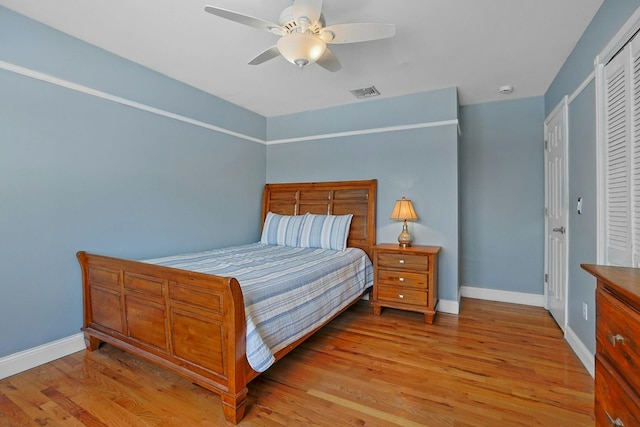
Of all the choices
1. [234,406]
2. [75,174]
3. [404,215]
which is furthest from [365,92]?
[234,406]

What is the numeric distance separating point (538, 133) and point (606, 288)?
3.13m

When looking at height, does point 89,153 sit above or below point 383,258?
above

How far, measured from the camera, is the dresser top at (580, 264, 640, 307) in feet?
2.77

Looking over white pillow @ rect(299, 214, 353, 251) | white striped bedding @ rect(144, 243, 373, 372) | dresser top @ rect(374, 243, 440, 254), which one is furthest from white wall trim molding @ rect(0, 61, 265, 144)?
dresser top @ rect(374, 243, 440, 254)

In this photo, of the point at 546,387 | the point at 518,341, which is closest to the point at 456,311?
the point at 518,341

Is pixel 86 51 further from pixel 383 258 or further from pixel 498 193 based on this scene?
pixel 498 193

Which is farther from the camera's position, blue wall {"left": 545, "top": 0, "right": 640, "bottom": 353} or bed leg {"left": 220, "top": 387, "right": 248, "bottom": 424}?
blue wall {"left": 545, "top": 0, "right": 640, "bottom": 353}

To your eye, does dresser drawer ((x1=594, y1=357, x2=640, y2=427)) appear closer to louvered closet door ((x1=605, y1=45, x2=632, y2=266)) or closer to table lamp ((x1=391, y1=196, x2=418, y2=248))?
louvered closet door ((x1=605, y1=45, x2=632, y2=266))

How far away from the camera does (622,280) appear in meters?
0.97

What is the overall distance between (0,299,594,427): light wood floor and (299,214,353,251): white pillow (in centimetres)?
112

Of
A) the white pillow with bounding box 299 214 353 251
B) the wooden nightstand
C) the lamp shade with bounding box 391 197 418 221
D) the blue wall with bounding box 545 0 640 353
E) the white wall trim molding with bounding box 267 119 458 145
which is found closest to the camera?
the blue wall with bounding box 545 0 640 353

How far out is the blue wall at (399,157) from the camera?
331cm

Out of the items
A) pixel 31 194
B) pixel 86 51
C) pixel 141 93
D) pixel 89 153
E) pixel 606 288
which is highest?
pixel 86 51

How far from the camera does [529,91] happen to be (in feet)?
11.0
